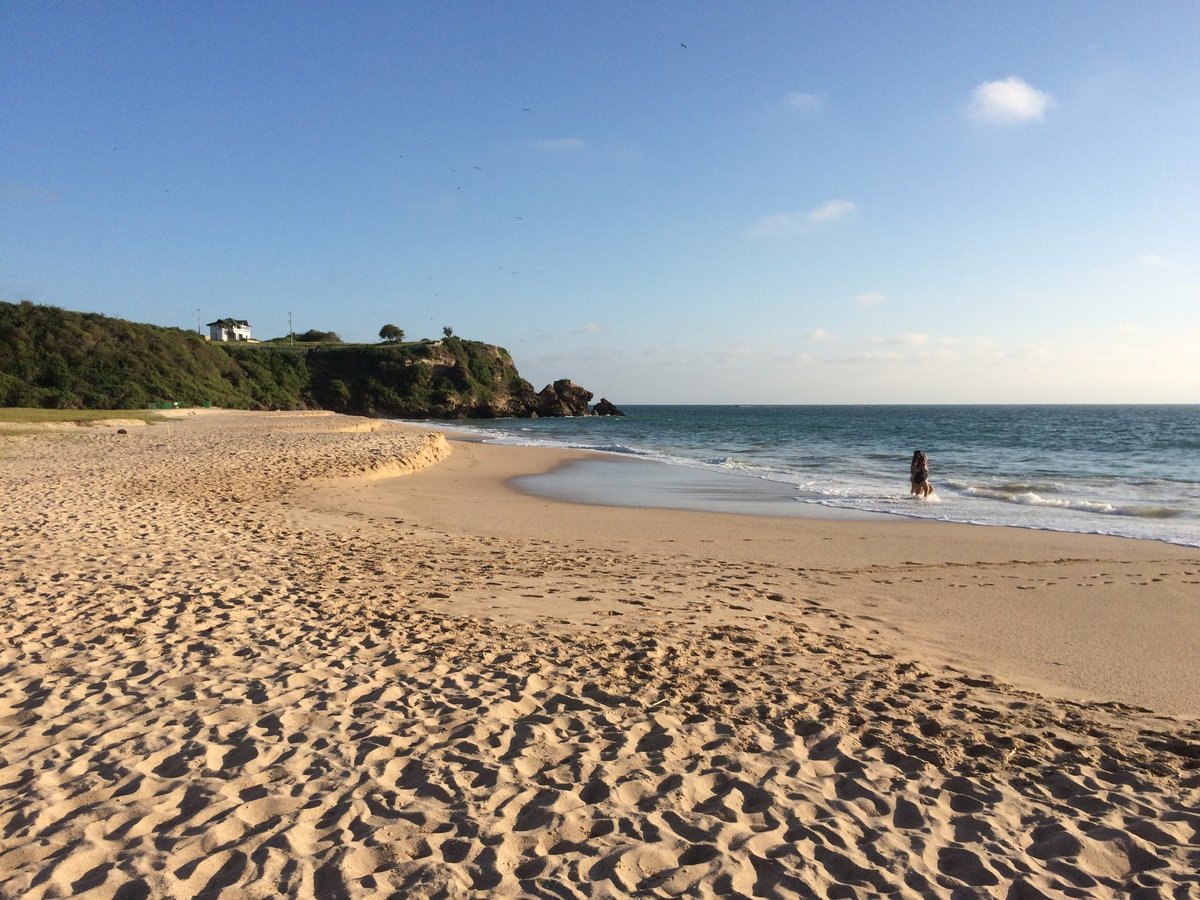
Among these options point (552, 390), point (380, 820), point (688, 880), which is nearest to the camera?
point (688, 880)

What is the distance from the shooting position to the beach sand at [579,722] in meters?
3.42

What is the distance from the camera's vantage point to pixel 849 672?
19.7ft

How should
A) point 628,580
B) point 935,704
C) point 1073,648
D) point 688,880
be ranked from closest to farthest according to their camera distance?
point 688,880 < point 935,704 < point 1073,648 < point 628,580

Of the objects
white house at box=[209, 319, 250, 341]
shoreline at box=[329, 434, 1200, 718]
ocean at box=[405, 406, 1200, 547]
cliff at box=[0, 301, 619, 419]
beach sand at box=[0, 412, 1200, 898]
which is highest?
white house at box=[209, 319, 250, 341]

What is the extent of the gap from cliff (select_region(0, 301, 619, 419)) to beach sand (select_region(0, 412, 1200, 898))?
6145cm

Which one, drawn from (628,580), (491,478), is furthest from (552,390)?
(628,580)

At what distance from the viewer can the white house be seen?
105750 millimetres

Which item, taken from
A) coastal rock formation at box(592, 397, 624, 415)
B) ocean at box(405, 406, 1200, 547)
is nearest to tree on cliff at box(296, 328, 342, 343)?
coastal rock formation at box(592, 397, 624, 415)

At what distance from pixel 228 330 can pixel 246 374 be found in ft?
86.8

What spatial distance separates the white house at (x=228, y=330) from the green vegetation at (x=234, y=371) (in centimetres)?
704

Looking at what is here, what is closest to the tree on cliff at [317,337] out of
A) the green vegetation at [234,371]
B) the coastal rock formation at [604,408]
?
the green vegetation at [234,371]

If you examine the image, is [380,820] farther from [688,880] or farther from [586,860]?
[688,880]

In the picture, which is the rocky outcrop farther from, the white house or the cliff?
the white house

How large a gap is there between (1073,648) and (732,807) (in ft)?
15.6
